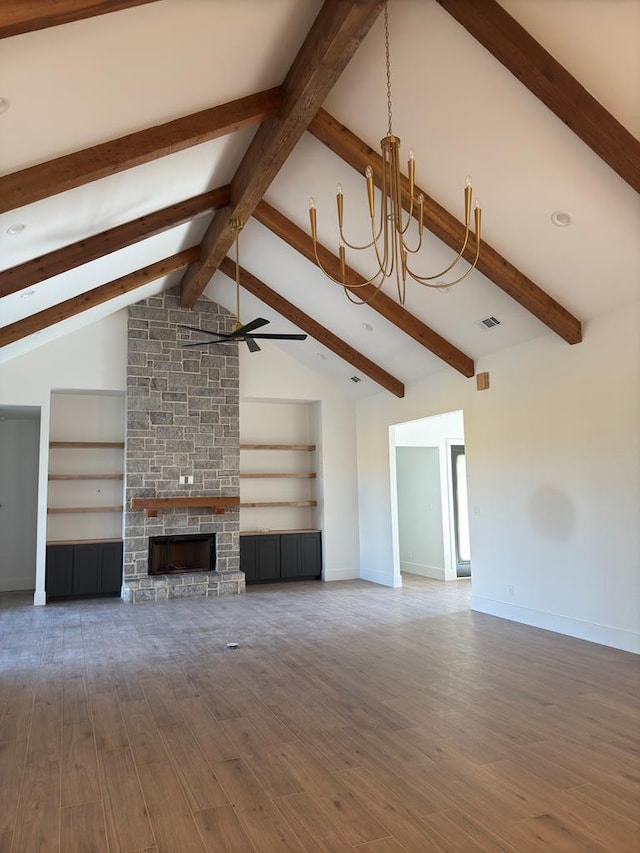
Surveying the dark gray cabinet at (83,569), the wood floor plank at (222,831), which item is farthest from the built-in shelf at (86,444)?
the wood floor plank at (222,831)

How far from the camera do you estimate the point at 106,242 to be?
568 cm

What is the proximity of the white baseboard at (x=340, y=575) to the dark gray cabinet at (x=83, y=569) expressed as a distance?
3.26m

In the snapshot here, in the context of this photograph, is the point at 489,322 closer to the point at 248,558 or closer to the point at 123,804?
the point at 248,558

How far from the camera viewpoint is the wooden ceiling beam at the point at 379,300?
A: 6.75 meters

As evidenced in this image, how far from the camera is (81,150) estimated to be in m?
4.09

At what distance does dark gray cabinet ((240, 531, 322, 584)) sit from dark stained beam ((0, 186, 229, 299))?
17.0 feet

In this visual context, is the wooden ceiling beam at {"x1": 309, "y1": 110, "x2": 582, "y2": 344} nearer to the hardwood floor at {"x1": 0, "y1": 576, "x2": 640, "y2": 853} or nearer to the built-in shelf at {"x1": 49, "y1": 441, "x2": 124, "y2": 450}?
the hardwood floor at {"x1": 0, "y1": 576, "x2": 640, "y2": 853}

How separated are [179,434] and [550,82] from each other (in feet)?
21.9

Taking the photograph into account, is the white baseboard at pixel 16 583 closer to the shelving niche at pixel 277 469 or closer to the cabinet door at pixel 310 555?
the shelving niche at pixel 277 469

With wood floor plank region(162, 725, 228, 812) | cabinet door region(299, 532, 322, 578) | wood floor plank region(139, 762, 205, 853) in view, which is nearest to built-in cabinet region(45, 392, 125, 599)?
cabinet door region(299, 532, 322, 578)

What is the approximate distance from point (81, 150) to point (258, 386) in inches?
235

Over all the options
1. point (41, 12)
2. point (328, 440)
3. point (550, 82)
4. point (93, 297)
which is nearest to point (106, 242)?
point (93, 297)

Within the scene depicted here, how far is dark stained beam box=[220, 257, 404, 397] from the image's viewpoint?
8578 millimetres

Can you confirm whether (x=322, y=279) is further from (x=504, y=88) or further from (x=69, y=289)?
(x=504, y=88)
